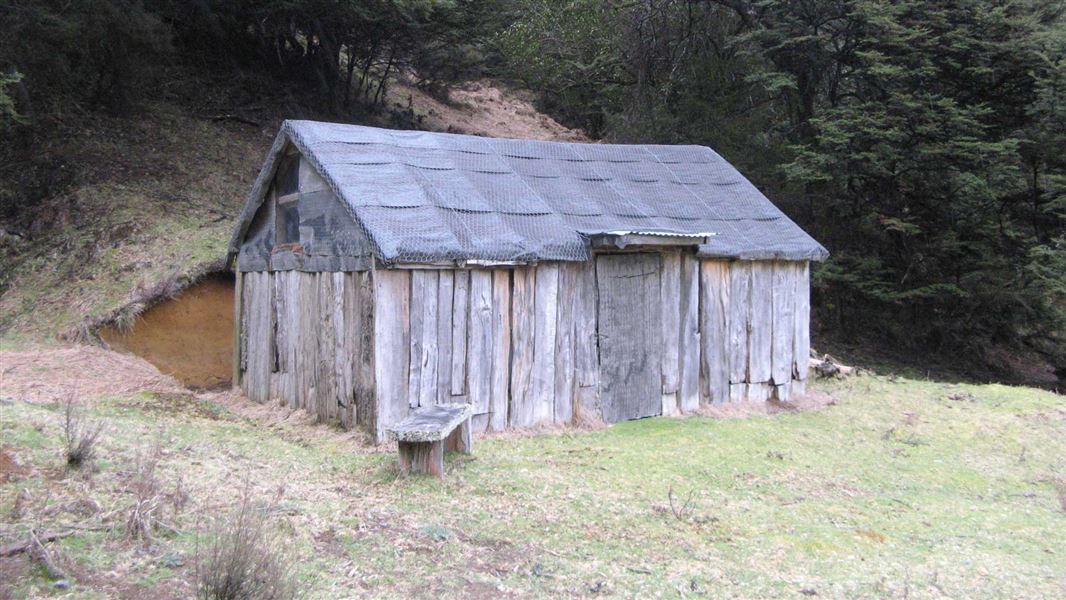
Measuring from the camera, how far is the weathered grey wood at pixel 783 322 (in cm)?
1270

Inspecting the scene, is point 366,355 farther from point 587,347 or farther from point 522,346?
point 587,347

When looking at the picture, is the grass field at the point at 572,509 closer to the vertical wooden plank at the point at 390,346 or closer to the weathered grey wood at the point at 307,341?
the weathered grey wood at the point at 307,341

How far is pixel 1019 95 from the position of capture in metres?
18.7

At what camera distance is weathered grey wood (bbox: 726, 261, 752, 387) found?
39.9ft

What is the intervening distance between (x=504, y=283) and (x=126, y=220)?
30.3ft

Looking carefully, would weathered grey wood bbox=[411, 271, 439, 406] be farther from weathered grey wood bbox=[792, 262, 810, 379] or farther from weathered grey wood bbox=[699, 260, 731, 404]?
weathered grey wood bbox=[792, 262, 810, 379]

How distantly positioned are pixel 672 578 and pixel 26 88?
16763 millimetres

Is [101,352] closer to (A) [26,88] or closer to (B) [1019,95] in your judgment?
(A) [26,88]

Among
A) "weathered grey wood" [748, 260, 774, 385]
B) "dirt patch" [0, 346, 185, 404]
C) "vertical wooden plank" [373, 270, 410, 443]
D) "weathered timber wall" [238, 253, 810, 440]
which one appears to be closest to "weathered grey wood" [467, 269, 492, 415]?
"weathered timber wall" [238, 253, 810, 440]

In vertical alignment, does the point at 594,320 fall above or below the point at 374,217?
below

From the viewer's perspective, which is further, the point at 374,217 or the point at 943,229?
the point at 943,229

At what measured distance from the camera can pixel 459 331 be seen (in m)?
9.70

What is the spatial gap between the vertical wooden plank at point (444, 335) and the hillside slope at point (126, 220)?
644 cm

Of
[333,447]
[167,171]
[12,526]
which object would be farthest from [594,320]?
[167,171]
